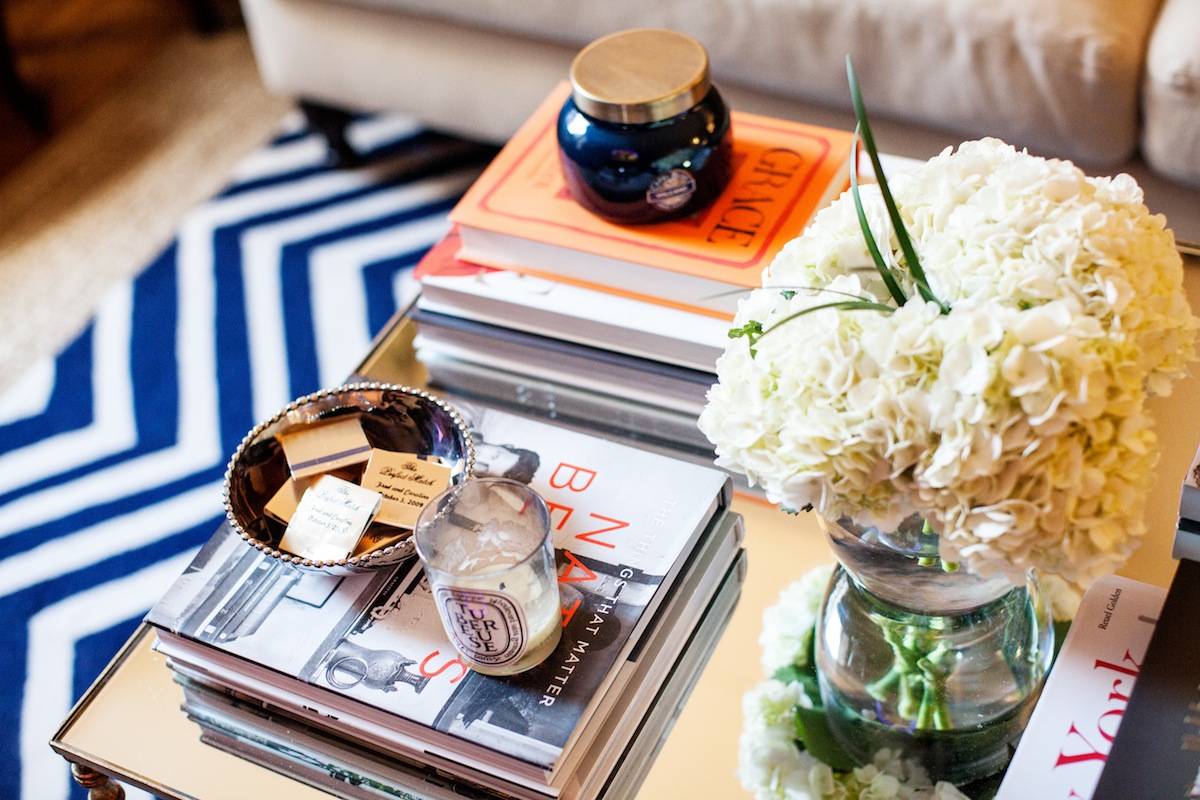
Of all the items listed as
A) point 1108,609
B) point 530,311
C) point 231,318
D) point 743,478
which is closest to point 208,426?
point 231,318

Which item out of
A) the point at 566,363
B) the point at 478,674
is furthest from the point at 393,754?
the point at 566,363

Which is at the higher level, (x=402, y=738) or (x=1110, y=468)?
(x=1110, y=468)

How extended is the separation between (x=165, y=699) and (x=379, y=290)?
801mm

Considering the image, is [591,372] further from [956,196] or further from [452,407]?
[956,196]

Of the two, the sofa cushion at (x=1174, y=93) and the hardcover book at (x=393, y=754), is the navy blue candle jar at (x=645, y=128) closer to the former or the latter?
the hardcover book at (x=393, y=754)

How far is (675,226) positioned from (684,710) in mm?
336

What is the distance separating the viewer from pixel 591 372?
0.86m

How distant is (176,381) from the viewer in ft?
4.57

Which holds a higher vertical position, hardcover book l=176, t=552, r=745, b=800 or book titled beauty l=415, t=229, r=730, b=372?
book titled beauty l=415, t=229, r=730, b=372

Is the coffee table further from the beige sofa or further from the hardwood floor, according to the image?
the hardwood floor

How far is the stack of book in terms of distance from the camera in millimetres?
830

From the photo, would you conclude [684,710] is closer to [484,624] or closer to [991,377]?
[484,624]

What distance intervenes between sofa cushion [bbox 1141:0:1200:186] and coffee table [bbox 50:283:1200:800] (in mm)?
352

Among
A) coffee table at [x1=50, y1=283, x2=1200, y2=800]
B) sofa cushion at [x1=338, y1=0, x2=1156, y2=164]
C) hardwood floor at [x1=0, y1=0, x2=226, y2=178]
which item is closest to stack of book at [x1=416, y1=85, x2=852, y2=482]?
coffee table at [x1=50, y1=283, x2=1200, y2=800]
